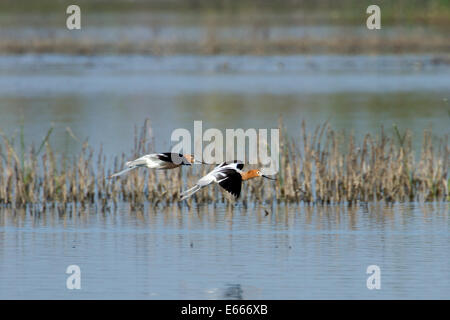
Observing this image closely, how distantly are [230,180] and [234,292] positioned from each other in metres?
1.06

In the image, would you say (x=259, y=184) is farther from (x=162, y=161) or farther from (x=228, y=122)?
(x=228, y=122)

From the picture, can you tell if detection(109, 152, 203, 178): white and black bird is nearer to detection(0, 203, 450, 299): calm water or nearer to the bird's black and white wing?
the bird's black and white wing

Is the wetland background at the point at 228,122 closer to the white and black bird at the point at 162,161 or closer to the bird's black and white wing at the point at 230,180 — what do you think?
the bird's black and white wing at the point at 230,180

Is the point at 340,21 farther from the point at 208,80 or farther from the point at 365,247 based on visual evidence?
the point at 365,247

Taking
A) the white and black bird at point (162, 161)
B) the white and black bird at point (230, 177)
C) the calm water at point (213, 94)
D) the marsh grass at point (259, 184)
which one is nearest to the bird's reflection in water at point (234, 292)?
the white and black bird at point (230, 177)

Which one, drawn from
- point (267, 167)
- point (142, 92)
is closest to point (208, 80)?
point (142, 92)

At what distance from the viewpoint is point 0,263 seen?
12539 millimetres

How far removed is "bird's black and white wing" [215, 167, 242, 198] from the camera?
10680mm

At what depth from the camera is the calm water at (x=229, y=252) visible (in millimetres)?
11258

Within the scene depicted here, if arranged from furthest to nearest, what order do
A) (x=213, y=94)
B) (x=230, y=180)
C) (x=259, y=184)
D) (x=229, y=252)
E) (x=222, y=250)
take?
(x=213, y=94)
(x=259, y=184)
(x=222, y=250)
(x=229, y=252)
(x=230, y=180)

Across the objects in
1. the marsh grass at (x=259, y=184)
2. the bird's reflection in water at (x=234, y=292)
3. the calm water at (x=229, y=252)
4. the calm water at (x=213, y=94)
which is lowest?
the bird's reflection in water at (x=234, y=292)

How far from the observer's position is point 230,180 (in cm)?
1074

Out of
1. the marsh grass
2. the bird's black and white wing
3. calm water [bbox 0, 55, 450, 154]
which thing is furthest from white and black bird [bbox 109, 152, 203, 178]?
calm water [bbox 0, 55, 450, 154]

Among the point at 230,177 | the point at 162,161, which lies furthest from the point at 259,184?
the point at 162,161
